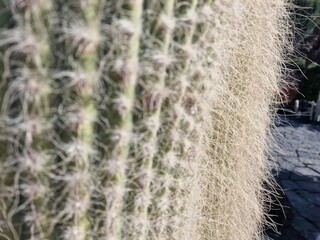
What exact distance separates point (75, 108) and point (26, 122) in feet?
0.20

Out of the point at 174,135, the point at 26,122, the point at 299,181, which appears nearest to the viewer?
the point at 26,122

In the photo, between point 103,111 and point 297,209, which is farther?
point 297,209

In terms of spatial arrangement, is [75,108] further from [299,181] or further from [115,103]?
[299,181]

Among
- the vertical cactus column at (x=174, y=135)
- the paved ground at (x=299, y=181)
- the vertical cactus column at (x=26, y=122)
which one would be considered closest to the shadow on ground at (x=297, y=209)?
the paved ground at (x=299, y=181)

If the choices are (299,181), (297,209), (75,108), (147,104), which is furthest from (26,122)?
(299,181)

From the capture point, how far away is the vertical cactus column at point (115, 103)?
0.60 meters

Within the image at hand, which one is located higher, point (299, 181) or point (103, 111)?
point (103, 111)

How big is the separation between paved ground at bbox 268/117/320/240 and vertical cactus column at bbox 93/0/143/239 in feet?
4.75

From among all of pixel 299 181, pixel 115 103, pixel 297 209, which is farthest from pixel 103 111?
pixel 299 181

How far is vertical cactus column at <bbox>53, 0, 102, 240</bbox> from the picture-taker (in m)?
0.57

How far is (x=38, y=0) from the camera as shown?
0.55 m

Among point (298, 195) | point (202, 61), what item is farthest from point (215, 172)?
point (298, 195)

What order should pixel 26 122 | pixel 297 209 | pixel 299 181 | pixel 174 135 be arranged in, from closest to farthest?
pixel 26 122 → pixel 174 135 → pixel 297 209 → pixel 299 181

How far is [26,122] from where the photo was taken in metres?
0.59
